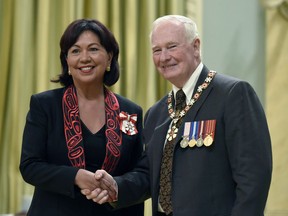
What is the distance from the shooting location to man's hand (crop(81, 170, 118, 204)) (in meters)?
2.85

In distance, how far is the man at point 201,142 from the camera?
8.06 feet

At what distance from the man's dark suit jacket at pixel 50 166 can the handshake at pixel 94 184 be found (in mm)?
35

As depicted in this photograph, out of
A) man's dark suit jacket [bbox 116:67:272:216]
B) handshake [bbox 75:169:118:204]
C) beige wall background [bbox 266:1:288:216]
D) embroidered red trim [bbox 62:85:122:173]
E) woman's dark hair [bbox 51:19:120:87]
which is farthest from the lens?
beige wall background [bbox 266:1:288:216]

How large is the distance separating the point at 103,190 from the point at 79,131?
31 centimetres

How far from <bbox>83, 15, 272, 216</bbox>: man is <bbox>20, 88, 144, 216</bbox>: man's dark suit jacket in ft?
0.45

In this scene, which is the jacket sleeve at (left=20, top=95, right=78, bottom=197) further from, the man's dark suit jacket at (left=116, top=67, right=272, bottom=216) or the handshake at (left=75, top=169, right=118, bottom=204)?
the man's dark suit jacket at (left=116, top=67, right=272, bottom=216)

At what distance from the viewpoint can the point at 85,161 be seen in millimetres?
2990

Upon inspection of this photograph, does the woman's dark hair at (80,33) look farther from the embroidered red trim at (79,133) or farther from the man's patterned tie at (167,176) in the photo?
the man's patterned tie at (167,176)

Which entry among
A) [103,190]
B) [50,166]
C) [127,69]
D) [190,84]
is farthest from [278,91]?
[50,166]

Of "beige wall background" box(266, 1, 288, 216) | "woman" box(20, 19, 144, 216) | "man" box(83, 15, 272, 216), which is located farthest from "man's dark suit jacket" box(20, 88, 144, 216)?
"beige wall background" box(266, 1, 288, 216)

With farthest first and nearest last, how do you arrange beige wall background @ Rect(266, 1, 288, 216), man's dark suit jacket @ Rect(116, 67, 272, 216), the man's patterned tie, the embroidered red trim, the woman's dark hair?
beige wall background @ Rect(266, 1, 288, 216), the woman's dark hair, the embroidered red trim, the man's patterned tie, man's dark suit jacket @ Rect(116, 67, 272, 216)

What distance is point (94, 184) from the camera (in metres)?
2.85

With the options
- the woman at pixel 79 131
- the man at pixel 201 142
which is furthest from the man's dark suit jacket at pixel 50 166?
the man at pixel 201 142

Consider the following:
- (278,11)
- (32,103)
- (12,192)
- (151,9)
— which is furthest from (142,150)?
(278,11)
